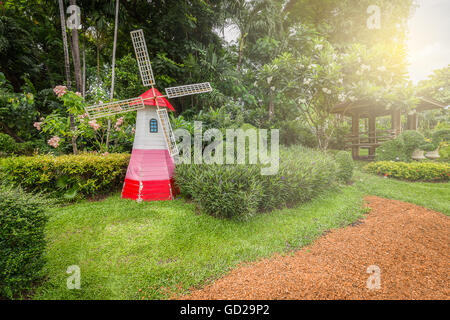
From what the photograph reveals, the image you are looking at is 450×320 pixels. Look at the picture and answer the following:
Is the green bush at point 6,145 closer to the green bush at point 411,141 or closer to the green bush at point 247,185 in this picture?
the green bush at point 247,185

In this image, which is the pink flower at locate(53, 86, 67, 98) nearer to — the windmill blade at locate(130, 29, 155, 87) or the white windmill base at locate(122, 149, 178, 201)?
the windmill blade at locate(130, 29, 155, 87)

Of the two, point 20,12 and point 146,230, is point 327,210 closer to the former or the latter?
point 146,230

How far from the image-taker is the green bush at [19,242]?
2225mm

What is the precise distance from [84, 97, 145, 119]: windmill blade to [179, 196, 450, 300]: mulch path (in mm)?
5139

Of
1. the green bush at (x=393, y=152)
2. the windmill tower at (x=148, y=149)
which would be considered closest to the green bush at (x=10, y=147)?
the windmill tower at (x=148, y=149)

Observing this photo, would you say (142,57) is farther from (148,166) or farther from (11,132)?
(11,132)

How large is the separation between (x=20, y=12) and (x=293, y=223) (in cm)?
1787

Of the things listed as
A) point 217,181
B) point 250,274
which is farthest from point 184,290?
point 217,181

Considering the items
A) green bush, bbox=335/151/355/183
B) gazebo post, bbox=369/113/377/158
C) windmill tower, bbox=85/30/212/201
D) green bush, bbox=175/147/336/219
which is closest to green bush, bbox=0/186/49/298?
green bush, bbox=175/147/336/219

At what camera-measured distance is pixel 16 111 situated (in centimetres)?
813

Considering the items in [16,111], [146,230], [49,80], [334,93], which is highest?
[49,80]

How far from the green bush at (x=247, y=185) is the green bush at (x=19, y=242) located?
117 inches
